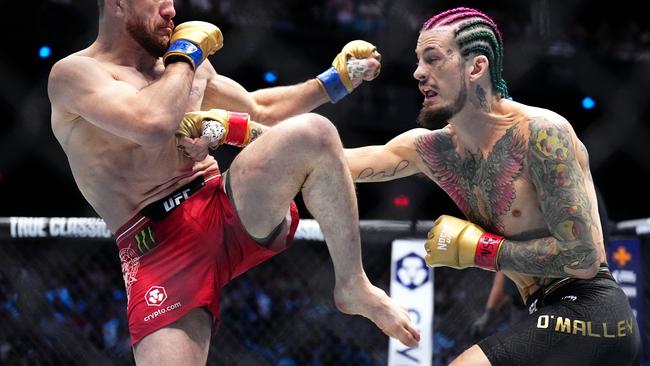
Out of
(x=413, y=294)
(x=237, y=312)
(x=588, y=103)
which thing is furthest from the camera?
(x=588, y=103)

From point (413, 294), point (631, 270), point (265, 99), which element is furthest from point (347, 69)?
point (631, 270)

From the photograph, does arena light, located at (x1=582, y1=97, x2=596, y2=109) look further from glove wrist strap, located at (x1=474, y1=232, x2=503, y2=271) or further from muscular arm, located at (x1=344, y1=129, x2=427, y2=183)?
glove wrist strap, located at (x1=474, y1=232, x2=503, y2=271)

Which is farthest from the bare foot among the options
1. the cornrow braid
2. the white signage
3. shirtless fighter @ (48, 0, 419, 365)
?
the white signage

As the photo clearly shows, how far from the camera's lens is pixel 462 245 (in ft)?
6.37

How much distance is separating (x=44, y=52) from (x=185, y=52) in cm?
289

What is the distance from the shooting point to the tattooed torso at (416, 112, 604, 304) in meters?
1.88

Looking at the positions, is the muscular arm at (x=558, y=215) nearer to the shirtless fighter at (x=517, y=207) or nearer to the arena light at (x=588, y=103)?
the shirtless fighter at (x=517, y=207)

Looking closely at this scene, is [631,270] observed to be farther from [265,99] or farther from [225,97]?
[225,97]

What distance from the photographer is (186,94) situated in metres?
1.78

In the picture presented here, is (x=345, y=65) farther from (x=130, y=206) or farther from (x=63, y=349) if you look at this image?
(x=63, y=349)

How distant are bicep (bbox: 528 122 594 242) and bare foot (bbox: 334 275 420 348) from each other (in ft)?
1.35

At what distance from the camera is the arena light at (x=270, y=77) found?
4.77 m

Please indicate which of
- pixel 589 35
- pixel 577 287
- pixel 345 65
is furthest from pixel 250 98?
pixel 589 35

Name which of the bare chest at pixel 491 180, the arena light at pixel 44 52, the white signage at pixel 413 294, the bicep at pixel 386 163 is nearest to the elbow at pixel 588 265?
the bare chest at pixel 491 180
